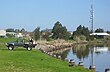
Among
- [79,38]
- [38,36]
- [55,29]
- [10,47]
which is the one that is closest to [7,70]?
[10,47]

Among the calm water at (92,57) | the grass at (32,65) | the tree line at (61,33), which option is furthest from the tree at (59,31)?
the grass at (32,65)

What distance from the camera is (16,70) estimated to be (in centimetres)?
2147

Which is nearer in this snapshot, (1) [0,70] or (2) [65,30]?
(1) [0,70]

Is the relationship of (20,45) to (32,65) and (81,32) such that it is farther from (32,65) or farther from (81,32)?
(81,32)

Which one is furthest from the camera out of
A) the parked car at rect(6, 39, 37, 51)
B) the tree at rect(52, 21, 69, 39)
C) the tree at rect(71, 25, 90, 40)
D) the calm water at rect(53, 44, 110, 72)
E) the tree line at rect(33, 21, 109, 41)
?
the tree at rect(71, 25, 90, 40)

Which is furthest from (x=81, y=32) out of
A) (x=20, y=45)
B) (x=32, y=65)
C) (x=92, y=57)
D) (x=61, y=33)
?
(x=32, y=65)

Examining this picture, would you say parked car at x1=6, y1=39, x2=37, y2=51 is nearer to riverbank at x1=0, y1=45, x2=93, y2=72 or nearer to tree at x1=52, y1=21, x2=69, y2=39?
riverbank at x1=0, y1=45, x2=93, y2=72

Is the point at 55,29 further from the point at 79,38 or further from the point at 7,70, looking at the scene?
the point at 7,70

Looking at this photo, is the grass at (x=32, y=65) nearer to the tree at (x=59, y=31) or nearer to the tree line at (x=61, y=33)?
the tree line at (x=61, y=33)

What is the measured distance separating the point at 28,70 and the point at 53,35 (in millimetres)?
148292

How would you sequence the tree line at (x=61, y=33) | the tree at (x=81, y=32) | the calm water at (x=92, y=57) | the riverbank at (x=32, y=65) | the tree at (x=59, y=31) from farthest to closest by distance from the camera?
the tree at (x=81, y=32) → the tree at (x=59, y=31) → the tree line at (x=61, y=33) → the calm water at (x=92, y=57) → the riverbank at (x=32, y=65)

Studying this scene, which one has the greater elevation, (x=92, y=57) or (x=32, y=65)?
(x=92, y=57)

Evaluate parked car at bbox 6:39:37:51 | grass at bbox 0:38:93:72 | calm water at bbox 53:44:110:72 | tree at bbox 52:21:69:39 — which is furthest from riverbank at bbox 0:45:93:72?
tree at bbox 52:21:69:39

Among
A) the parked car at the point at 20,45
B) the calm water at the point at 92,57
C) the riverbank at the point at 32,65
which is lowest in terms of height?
the calm water at the point at 92,57
